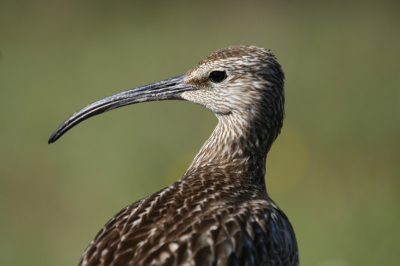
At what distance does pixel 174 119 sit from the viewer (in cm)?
866

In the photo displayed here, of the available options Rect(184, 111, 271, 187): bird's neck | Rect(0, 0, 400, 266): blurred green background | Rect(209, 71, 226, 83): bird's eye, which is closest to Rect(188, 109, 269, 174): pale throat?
Rect(184, 111, 271, 187): bird's neck

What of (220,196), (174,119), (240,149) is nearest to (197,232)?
(220,196)

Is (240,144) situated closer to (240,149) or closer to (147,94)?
(240,149)

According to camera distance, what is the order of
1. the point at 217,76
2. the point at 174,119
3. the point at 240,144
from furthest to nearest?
the point at 174,119 < the point at 240,144 < the point at 217,76

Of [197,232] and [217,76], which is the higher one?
[217,76]

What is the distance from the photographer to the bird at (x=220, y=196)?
3018 millimetres

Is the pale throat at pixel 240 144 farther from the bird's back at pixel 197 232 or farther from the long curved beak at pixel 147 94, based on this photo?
the bird's back at pixel 197 232

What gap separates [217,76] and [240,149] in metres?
0.68

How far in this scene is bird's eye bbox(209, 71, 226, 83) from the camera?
4.12 metres

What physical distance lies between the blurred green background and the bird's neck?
2280 mm

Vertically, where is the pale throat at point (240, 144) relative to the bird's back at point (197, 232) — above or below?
above

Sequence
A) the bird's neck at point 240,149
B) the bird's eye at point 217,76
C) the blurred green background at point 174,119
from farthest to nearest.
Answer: the blurred green background at point 174,119
the bird's neck at point 240,149
the bird's eye at point 217,76

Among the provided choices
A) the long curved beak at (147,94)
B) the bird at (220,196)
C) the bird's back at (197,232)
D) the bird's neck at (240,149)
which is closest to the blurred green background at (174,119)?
the bird's neck at (240,149)

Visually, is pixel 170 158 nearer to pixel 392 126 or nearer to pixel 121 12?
pixel 392 126
